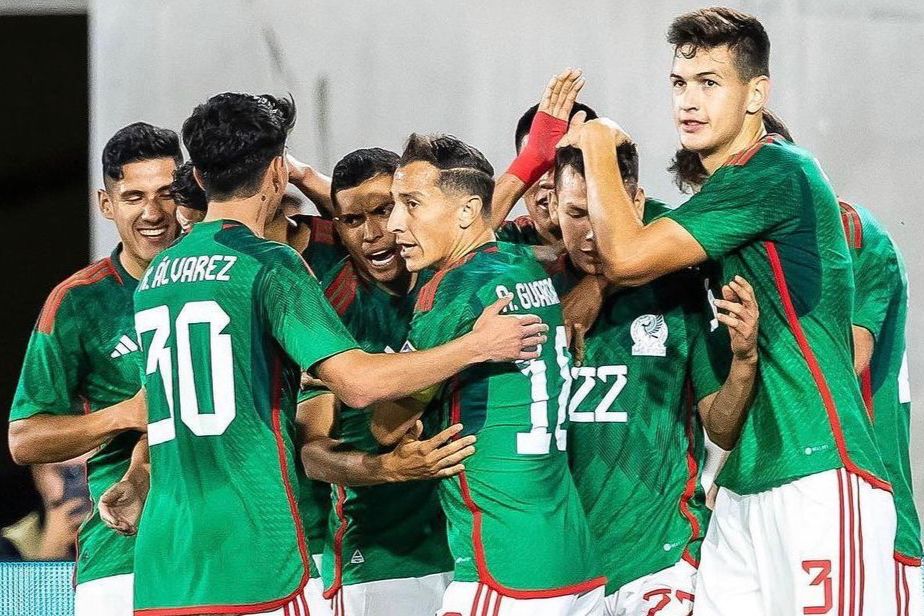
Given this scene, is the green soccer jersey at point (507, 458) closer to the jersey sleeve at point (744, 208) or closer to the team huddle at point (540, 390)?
the team huddle at point (540, 390)

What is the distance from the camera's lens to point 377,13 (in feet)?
24.0

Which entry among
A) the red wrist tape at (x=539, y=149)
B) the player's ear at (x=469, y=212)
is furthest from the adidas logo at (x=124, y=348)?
the red wrist tape at (x=539, y=149)

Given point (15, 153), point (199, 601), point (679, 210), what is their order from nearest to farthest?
point (199, 601) < point (679, 210) < point (15, 153)

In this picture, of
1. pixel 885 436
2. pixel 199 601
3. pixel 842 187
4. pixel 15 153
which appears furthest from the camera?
pixel 15 153

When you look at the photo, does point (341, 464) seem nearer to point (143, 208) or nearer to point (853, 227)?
point (143, 208)

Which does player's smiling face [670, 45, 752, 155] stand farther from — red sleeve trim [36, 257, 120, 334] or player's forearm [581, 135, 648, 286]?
red sleeve trim [36, 257, 120, 334]

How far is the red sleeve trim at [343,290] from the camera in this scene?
188 inches

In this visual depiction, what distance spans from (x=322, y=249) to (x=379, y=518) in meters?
1.07

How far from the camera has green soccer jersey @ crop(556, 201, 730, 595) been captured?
4184mm

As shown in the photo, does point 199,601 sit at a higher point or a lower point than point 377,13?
lower

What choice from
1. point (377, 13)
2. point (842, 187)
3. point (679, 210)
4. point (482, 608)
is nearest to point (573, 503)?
point (482, 608)

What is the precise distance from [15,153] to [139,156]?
12.0 feet

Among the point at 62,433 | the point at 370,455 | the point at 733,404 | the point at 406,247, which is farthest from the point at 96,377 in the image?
the point at 733,404

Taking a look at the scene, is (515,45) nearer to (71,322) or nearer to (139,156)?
(139,156)
